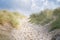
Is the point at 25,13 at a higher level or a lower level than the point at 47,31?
higher

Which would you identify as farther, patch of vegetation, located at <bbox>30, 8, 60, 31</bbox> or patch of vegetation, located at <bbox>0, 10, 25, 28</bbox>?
A: patch of vegetation, located at <bbox>30, 8, 60, 31</bbox>

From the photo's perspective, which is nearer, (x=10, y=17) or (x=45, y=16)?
(x=10, y=17)

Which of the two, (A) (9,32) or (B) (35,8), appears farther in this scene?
(B) (35,8)

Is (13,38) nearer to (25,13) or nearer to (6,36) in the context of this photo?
(6,36)

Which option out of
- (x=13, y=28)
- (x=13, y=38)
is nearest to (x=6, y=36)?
(x=13, y=38)

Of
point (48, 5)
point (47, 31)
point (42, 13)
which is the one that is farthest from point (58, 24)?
point (42, 13)

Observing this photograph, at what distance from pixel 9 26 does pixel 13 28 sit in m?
0.11

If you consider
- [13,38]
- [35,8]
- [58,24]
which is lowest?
[13,38]

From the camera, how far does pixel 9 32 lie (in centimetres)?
473

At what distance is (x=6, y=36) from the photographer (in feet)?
14.6

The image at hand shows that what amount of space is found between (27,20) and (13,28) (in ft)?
2.47

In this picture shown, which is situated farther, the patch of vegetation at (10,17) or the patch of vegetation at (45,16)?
the patch of vegetation at (45,16)

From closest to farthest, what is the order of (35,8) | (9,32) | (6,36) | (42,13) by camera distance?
(6,36) → (9,32) → (35,8) → (42,13)

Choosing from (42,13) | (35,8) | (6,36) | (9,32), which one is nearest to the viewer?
(6,36)
